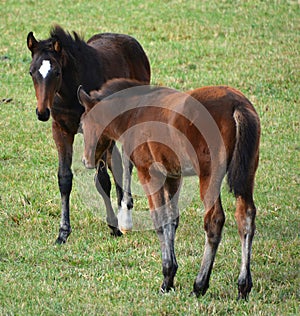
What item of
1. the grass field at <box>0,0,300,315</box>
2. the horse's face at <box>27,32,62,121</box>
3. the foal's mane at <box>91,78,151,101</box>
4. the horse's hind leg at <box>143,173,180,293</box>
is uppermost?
the foal's mane at <box>91,78,151,101</box>

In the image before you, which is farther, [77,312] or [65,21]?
[65,21]

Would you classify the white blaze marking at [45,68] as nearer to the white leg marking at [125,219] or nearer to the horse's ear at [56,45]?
the horse's ear at [56,45]

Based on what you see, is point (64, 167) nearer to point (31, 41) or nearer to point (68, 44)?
point (68, 44)

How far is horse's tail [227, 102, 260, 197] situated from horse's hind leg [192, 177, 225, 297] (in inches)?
8.9

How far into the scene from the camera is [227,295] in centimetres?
579

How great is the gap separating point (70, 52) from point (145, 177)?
2160 mm

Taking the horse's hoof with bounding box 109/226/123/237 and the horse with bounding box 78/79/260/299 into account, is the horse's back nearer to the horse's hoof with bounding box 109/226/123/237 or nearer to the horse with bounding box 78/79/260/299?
the horse's hoof with bounding box 109/226/123/237

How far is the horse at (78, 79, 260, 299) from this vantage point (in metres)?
5.44

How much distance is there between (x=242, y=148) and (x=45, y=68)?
8.49 ft

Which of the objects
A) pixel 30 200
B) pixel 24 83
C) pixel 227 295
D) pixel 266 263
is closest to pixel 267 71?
pixel 24 83

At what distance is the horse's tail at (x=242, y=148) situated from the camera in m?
5.33

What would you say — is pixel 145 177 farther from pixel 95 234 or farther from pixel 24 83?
pixel 24 83

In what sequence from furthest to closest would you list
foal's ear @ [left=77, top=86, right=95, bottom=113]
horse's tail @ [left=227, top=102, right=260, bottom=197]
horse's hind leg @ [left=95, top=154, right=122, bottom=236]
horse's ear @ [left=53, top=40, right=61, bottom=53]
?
horse's hind leg @ [left=95, top=154, right=122, bottom=236], horse's ear @ [left=53, top=40, right=61, bottom=53], foal's ear @ [left=77, top=86, right=95, bottom=113], horse's tail @ [left=227, top=102, right=260, bottom=197]

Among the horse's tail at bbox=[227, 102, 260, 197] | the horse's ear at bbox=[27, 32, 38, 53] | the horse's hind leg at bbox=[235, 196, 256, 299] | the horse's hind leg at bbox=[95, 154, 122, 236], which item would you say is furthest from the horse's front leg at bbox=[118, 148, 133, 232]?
the horse's tail at bbox=[227, 102, 260, 197]
